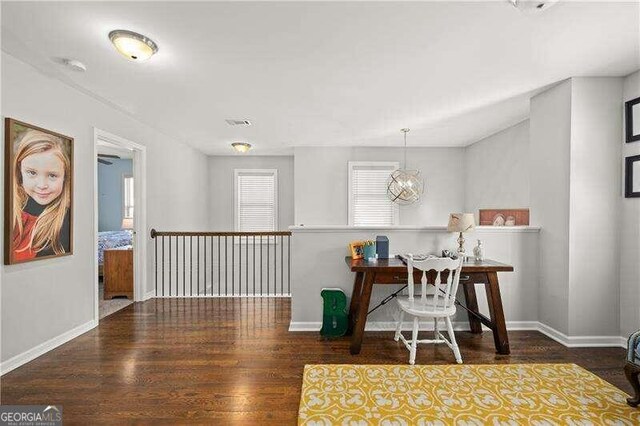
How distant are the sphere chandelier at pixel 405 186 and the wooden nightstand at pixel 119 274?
14.9ft

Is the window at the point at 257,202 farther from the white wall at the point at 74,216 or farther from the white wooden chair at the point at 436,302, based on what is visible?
the white wooden chair at the point at 436,302

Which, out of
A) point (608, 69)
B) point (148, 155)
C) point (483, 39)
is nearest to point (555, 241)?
point (608, 69)

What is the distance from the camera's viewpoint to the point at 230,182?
22.4 ft

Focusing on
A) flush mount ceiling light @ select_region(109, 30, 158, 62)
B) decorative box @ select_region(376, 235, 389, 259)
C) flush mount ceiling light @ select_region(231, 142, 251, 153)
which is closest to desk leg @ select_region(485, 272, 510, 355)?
decorative box @ select_region(376, 235, 389, 259)

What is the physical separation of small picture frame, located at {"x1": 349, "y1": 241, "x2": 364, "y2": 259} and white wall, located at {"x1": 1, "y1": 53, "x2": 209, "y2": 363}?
2881mm

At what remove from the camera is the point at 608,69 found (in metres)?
2.70

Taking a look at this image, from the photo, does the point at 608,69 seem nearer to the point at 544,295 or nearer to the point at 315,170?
the point at 544,295

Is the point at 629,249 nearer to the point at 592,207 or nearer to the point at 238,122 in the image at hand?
the point at 592,207

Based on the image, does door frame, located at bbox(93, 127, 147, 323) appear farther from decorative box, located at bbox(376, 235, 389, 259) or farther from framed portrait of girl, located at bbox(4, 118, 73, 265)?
decorative box, located at bbox(376, 235, 389, 259)

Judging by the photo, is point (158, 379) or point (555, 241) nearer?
point (158, 379)

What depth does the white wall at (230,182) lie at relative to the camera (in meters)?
6.80

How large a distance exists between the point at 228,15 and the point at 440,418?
9.39 feet

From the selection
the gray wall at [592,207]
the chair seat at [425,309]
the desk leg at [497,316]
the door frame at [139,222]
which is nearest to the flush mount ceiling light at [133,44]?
the door frame at [139,222]

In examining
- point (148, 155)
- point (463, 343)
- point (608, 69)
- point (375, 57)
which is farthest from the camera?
point (148, 155)
